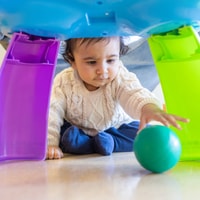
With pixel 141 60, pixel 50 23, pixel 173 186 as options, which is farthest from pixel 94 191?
pixel 141 60

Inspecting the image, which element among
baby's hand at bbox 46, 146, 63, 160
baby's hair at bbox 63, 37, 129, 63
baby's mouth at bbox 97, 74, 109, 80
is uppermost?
baby's hair at bbox 63, 37, 129, 63

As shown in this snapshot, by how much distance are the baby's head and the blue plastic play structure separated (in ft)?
0.30

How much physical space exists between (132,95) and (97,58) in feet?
0.41

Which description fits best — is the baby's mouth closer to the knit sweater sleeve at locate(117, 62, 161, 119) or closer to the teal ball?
the knit sweater sleeve at locate(117, 62, 161, 119)

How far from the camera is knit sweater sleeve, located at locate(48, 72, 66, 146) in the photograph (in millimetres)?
1038

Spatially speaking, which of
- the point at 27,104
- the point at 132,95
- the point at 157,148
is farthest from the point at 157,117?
the point at 27,104

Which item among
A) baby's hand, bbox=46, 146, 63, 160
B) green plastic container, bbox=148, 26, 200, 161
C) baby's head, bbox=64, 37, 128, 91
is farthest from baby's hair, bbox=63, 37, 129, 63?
baby's hand, bbox=46, 146, 63, 160

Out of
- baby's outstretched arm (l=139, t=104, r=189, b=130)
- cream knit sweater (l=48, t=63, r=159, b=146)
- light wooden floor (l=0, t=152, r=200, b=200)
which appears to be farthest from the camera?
cream knit sweater (l=48, t=63, r=159, b=146)

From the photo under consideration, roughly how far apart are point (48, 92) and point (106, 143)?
19cm

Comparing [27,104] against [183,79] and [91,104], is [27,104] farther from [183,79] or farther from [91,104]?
[183,79]

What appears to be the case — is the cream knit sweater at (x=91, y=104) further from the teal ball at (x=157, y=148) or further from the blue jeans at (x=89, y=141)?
the teal ball at (x=157, y=148)

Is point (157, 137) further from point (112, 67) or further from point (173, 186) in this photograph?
point (112, 67)

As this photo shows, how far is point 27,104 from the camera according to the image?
3.15ft

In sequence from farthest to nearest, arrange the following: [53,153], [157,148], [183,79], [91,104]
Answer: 1. [91,104]
2. [53,153]
3. [183,79]
4. [157,148]
